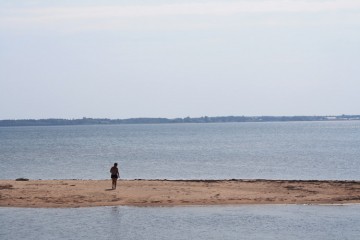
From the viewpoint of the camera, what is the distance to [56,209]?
34.6 meters

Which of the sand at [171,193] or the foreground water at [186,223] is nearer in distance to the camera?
the foreground water at [186,223]

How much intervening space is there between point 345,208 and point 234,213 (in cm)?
550

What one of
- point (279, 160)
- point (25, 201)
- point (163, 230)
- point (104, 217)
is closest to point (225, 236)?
point (163, 230)

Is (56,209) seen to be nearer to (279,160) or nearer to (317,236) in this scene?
(317,236)

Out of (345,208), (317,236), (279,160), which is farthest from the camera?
(279,160)

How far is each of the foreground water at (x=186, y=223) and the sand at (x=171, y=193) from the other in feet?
5.14

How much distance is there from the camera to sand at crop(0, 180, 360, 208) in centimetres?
3631

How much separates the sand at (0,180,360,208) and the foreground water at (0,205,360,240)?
1.57 meters

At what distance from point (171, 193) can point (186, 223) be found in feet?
26.9

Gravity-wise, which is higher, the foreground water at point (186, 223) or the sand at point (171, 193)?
the sand at point (171, 193)

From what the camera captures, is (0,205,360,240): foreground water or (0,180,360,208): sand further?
(0,180,360,208): sand

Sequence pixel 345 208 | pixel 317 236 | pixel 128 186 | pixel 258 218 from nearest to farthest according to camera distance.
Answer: pixel 317 236 → pixel 258 218 → pixel 345 208 → pixel 128 186

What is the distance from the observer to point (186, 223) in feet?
101

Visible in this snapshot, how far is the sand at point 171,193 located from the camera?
119 ft
